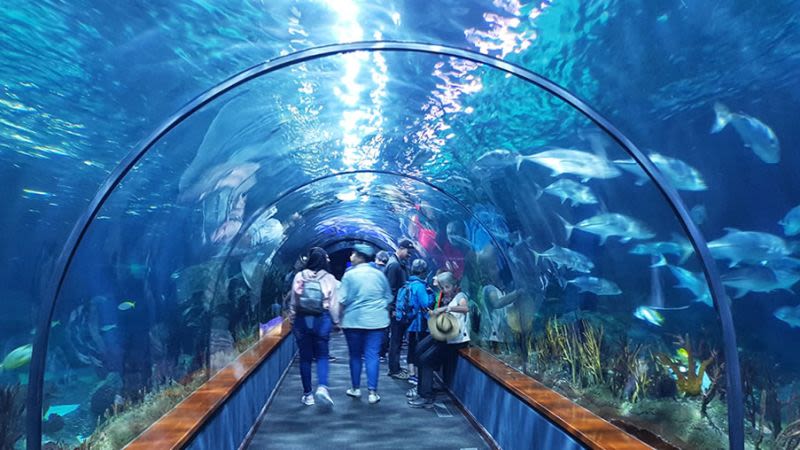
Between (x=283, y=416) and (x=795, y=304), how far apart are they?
17.7 ft

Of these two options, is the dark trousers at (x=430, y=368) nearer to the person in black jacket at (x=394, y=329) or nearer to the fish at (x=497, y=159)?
the person in black jacket at (x=394, y=329)

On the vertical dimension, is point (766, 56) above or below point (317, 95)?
below

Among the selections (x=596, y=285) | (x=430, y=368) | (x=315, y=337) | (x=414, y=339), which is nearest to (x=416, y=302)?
(x=414, y=339)

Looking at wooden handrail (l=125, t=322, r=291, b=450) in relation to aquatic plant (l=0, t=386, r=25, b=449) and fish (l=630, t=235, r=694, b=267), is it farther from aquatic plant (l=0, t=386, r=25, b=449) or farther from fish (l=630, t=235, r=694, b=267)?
fish (l=630, t=235, r=694, b=267)

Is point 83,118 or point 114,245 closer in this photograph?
point 83,118

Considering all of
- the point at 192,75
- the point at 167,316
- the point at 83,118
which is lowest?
the point at 167,316

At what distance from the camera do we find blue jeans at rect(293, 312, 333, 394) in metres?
6.96

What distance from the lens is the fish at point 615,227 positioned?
5887mm

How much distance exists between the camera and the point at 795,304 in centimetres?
374

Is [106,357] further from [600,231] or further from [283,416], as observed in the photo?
[600,231]

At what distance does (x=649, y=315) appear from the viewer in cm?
557

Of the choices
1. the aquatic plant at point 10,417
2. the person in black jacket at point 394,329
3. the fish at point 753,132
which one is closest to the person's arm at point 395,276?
the person in black jacket at point 394,329

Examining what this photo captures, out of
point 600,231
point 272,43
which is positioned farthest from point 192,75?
point 600,231

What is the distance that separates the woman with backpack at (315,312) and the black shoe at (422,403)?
1.02 metres
